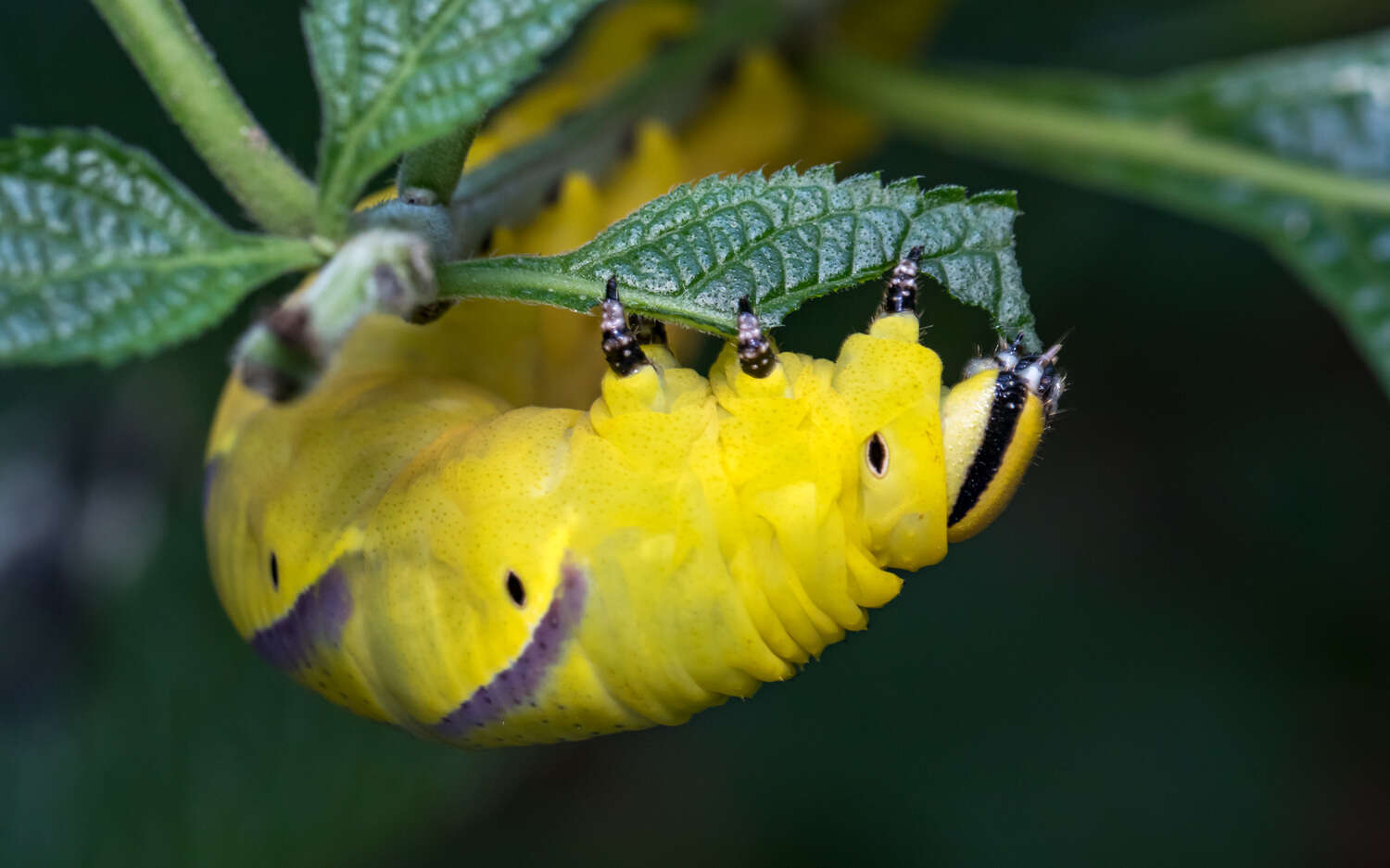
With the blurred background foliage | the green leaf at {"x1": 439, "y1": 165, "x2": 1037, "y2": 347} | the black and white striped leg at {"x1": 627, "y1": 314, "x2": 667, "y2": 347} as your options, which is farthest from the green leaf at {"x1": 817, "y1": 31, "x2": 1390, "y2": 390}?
the black and white striped leg at {"x1": 627, "y1": 314, "x2": 667, "y2": 347}

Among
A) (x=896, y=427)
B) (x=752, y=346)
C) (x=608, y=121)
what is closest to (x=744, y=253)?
(x=752, y=346)

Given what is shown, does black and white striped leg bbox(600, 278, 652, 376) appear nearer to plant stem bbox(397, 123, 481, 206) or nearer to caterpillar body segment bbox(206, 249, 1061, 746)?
caterpillar body segment bbox(206, 249, 1061, 746)

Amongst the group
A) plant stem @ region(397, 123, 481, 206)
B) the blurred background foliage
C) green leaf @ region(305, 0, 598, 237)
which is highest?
green leaf @ region(305, 0, 598, 237)

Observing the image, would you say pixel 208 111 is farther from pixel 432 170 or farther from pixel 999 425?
pixel 999 425

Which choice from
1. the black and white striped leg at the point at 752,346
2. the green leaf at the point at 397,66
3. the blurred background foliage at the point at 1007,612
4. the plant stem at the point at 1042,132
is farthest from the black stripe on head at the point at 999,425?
the blurred background foliage at the point at 1007,612

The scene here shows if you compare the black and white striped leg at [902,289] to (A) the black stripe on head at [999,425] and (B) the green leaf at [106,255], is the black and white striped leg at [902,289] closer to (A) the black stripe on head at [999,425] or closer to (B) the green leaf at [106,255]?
(A) the black stripe on head at [999,425]
